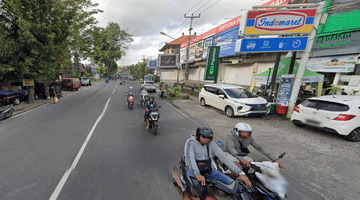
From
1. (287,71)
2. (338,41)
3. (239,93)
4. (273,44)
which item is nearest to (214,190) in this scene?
(239,93)

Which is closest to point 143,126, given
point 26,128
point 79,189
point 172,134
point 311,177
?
point 172,134

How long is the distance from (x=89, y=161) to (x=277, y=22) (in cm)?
1049

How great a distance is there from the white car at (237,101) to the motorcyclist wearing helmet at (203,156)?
5.91m

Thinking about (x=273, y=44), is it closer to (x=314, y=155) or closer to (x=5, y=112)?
(x=314, y=155)

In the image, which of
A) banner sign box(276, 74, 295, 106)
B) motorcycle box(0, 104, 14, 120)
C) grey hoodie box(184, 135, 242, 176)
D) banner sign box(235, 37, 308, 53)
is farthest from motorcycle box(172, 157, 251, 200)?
motorcycle box(0, 104, 14, 120)

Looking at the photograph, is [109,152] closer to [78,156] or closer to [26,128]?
[78,156]

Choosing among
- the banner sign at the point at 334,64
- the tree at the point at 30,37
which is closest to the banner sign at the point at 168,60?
the tree at the point at 30,37

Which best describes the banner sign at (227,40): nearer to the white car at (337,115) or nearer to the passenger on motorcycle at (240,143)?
the white car at (337,115)

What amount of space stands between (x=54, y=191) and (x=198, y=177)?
2.86 meters

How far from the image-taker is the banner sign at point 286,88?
8.19 metres

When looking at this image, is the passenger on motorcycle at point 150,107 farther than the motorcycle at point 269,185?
Yes

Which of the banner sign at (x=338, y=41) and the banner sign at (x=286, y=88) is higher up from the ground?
the banner sign at (x=338, y=41)

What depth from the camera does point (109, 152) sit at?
4230 mm

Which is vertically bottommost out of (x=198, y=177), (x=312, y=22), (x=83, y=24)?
(x=198, y=177)
